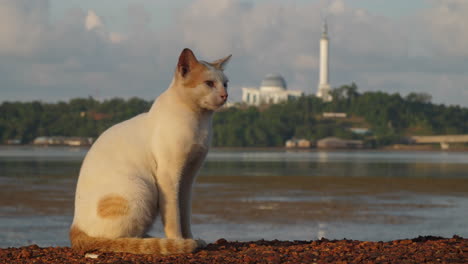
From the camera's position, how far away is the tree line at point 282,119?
16400 cm

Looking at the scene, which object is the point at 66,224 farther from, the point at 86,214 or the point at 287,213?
the point at 86,214

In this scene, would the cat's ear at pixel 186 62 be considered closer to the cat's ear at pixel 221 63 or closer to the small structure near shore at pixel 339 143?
the cat's ear at pixel 221 63

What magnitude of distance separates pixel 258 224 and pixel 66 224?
5.05 metres

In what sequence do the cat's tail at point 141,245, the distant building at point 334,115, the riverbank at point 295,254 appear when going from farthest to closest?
the distant building at point 334,115
the cat's tail at point 141,245
the riverbank at point 295,254

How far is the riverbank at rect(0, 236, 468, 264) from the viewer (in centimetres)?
816

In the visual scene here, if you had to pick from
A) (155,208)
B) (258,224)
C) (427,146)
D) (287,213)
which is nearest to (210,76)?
(155,208)

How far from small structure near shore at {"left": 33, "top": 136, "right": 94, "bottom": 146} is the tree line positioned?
191cm

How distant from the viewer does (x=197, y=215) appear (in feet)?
66.4

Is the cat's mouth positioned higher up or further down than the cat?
higher up

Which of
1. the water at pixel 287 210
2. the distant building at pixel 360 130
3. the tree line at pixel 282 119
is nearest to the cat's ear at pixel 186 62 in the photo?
the water at pixel 287 210

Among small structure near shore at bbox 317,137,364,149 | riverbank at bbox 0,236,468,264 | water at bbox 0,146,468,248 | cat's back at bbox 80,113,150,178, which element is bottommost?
small structure near shore at bbox 317,137,364,149

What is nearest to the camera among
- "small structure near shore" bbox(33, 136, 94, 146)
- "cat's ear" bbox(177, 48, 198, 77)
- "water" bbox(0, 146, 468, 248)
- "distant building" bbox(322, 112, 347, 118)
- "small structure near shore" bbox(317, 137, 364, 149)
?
"cat's ear" bbox(177, 48, 198, 77)

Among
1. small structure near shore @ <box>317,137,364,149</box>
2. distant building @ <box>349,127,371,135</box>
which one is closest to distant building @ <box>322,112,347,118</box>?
distant building @ <box>349,127,371,135</box>

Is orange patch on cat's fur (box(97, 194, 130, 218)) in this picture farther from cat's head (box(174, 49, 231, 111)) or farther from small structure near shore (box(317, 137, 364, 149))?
small structure near shore (box(317, 137, 364, 149))
